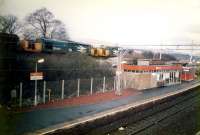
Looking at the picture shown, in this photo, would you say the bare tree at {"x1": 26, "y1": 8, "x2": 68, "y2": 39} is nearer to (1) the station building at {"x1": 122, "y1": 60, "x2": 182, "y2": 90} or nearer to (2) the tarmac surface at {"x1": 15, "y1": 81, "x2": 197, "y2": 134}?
(2) the tarmac surface at {"x1": 15, "y1": 81, "x2": 197, "y2": 134}

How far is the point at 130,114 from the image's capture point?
11.2 metres

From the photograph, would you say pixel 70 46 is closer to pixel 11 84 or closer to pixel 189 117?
pixel 11 84

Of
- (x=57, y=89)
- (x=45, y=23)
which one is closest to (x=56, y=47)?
(x=45, y=23)

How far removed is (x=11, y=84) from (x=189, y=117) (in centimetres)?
711

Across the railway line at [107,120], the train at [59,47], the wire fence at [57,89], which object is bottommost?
the railway line at [107,120]

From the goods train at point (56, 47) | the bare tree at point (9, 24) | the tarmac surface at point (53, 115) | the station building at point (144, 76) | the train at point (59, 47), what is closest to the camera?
the tarmac surface at point (53, 115)

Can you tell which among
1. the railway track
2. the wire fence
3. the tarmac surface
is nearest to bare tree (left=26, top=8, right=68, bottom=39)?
the wire fence

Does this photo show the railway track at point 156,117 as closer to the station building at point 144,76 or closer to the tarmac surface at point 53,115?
the tarmac surface at point 53,115

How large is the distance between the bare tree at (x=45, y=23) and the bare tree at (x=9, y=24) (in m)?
0.53

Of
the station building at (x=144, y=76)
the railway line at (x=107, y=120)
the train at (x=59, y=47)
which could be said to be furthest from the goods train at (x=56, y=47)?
the railway line at (x=107, y=120)

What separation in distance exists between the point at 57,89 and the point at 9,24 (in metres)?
4.08

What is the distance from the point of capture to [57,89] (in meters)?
12.6

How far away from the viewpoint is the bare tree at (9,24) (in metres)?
8.78

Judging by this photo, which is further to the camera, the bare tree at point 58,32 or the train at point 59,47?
the bare tree at point 58,32
